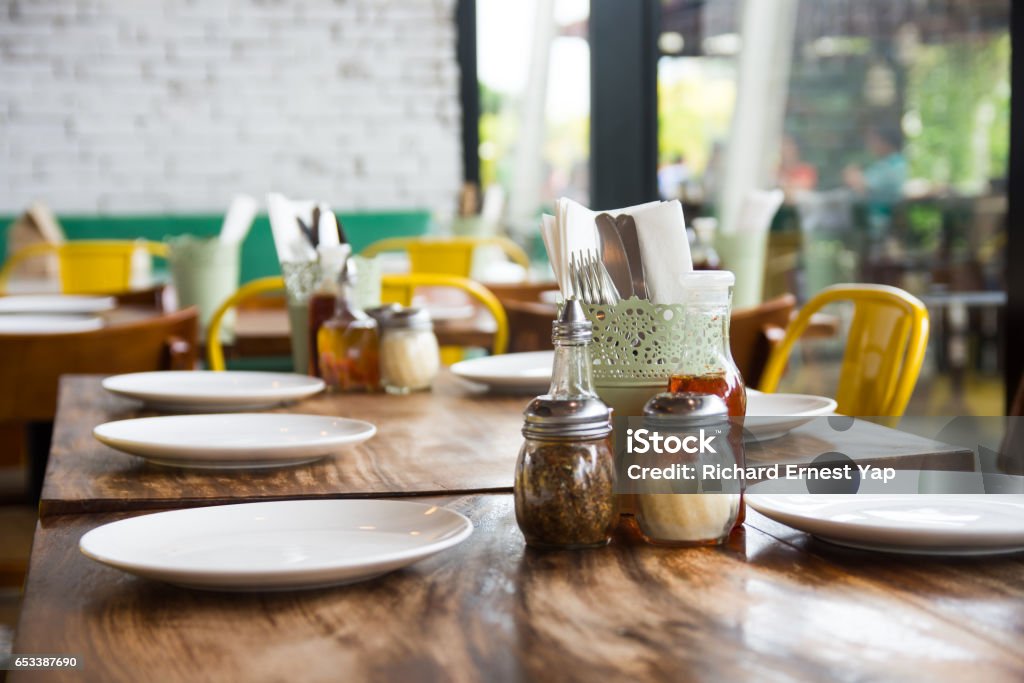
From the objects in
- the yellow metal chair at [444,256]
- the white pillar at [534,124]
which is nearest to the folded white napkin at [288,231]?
the yellow metal chair at [444,256]

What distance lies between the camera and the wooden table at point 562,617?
1.96 ft

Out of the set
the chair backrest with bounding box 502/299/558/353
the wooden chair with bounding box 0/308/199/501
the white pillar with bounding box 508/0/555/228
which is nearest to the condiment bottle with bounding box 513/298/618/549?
the wooden chair with bounding box 0/308/199/501

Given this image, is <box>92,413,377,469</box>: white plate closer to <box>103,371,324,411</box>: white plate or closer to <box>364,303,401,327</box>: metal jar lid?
<box>103,371,324,411</box>: white plate

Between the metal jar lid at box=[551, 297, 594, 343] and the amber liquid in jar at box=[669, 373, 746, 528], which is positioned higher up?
the metal jar lid at box=[551, 297, 594, 343]

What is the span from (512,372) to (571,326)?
0.94 metres

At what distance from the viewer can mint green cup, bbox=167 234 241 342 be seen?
2.98 m

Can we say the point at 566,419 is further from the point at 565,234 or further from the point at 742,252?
the point at 742,252

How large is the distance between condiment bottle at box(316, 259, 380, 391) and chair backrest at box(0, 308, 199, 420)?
0.50 metres

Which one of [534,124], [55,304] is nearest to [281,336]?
[55,304]

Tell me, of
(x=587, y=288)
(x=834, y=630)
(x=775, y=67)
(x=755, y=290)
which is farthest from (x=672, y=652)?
(x=775, y=67)

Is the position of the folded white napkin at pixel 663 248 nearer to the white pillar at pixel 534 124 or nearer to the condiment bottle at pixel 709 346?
the condiment bottle at pixel 709 346

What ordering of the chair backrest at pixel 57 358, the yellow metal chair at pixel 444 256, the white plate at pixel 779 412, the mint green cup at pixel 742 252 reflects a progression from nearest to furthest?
the white plate at pixel 779 412
the chair backrest at pixel 57 358
the mint green cup at pixel 742 252
the yellow metal chair at pixel 444 256

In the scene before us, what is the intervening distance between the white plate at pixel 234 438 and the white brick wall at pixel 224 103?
452 centimetres

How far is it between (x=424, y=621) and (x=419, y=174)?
5.32 metres
